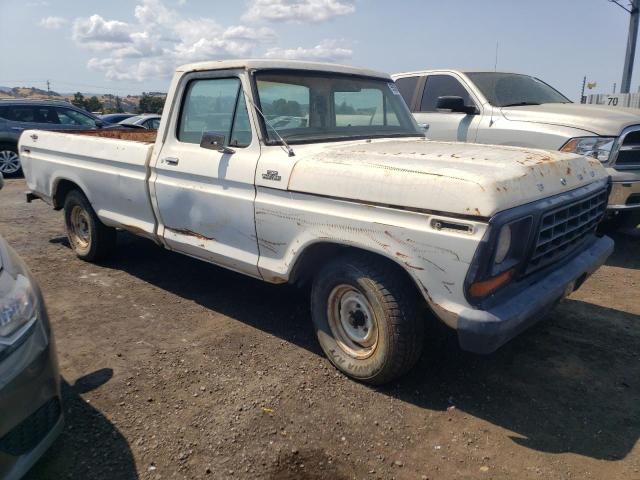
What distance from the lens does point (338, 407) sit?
308cm

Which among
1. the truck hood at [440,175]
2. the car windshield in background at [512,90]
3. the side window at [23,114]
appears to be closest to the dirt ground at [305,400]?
the truck hood at [440,175]

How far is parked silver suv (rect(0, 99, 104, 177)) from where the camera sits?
38.5 feet

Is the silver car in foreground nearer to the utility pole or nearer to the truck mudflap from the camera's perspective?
the truck mudflap

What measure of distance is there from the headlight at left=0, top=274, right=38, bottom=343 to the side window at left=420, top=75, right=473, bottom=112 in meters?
5.70

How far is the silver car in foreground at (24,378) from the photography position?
2.12 metres

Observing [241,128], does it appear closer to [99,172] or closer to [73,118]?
[99,172]

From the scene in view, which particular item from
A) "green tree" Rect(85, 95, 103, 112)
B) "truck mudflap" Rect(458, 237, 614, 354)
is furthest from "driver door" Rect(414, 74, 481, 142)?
"green tree" Rect(85, 95, 103, 112)

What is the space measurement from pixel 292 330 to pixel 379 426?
1.32 meters

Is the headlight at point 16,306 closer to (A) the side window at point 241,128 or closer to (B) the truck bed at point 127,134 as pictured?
(A) the side window at point 241,128

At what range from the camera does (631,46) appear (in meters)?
16.9

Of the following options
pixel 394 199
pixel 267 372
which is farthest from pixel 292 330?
pixel 394 199

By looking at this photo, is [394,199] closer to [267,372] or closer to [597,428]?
[267,372]

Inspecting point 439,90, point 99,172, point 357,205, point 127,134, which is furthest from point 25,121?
point 357,205

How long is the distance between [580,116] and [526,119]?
1.84ft
